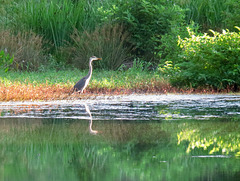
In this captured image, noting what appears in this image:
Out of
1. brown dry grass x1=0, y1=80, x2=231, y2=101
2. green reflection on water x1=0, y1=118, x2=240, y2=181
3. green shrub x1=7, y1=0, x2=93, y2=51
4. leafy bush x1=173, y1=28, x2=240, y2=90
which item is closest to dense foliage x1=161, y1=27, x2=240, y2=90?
leafy bush x1=173, y1=28, x2=240, y2=90

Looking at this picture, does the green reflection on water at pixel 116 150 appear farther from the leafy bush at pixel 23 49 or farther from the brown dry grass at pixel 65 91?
the leafy bush at pixel 23 49

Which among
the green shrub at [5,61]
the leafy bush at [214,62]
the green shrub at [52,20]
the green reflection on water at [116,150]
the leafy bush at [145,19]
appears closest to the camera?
the green reflection on water at [116,150]

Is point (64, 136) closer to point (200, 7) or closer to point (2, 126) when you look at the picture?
point (2, 126)

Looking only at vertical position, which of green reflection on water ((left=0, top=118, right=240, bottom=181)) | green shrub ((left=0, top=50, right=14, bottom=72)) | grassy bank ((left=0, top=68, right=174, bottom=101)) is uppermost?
green reflection on water ((left=0, top=118, right=240, bottom=181))

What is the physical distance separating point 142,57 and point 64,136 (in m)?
12.0

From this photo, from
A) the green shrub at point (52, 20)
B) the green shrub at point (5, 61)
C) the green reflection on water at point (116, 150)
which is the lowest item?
the green shrub at point (5, 61)

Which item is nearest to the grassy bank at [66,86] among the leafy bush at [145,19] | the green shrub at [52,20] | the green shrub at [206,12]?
the leafy bush at [145,19]

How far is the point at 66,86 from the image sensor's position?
40.5ft

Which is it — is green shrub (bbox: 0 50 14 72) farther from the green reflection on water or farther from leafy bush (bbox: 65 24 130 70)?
the green reflection on water

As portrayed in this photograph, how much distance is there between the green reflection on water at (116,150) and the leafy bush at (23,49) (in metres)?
9.56

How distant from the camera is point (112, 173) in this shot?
15.2 ft

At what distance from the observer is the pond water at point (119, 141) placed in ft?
15.4

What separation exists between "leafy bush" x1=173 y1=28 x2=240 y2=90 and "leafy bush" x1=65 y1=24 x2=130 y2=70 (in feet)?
16.3

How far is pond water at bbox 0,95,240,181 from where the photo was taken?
4703 millimetres
